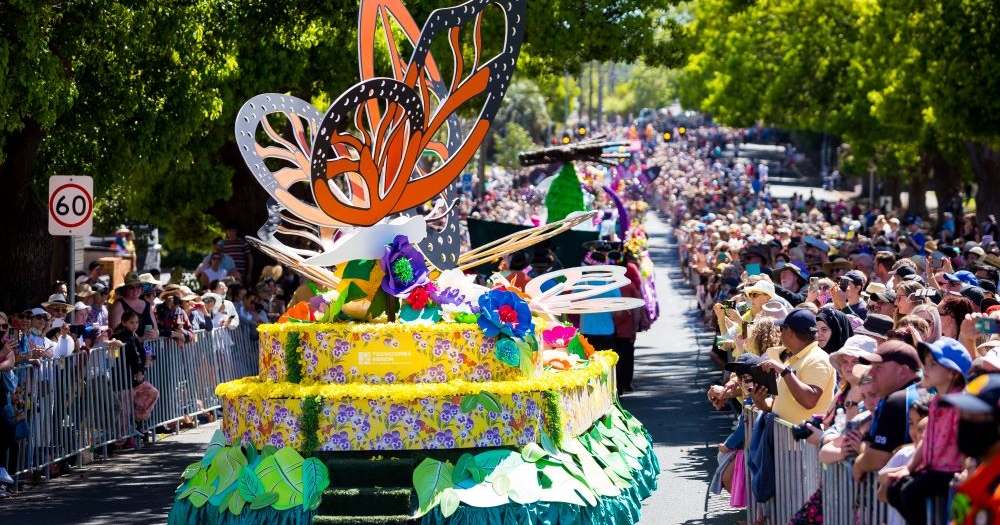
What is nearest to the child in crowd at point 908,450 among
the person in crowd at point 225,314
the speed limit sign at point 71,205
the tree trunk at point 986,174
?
the speed limit sign at point 71,205

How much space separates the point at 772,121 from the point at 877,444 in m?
47.9

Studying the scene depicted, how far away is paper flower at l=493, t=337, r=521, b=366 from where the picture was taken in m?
10.8

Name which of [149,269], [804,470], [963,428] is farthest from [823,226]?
[963,428]

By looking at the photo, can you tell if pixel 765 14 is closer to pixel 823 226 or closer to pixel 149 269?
pixel 823 226

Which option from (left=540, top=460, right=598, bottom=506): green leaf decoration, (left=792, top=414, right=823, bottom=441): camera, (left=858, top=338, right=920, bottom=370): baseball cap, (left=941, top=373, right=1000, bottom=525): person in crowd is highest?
(left=858, top=338, right=920, bottom=370): baseball cap

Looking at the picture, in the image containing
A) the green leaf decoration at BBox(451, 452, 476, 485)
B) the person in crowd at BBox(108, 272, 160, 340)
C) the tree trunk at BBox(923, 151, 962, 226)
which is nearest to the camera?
the green leaf decoration at BBox(451, 452, 476, 485)

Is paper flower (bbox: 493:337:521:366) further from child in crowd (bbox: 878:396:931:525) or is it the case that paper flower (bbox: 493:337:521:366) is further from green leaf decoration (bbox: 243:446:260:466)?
child in crowd (bbox: 878:396:931:525)

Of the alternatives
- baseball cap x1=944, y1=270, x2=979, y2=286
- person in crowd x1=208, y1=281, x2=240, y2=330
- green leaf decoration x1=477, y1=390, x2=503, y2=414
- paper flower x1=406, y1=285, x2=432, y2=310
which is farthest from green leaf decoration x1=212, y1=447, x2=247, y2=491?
person in crowd x1=208, y1=281, x2=240, y2=330

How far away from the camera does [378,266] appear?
11.1 metres

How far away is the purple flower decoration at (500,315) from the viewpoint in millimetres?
10734

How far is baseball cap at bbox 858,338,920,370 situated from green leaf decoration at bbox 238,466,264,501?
4.22 meters

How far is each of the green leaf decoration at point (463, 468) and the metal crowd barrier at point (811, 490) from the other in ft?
6.66

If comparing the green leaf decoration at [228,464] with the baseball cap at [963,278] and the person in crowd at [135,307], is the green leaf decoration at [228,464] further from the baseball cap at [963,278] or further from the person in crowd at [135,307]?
the baseball cap at [963,278]

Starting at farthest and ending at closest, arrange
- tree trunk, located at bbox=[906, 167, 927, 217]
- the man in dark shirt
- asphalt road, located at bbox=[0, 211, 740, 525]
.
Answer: tree trunk, located at bbox=[906, 167, 927, 217]
asphalt road, located at bbox=[0, 211, 740, 525]
the man in dark shirt
